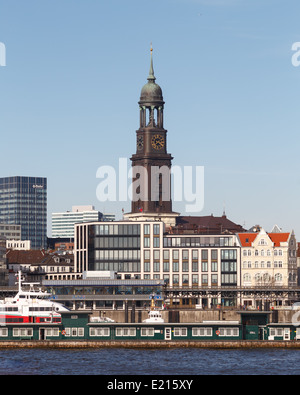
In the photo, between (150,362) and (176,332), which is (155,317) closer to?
(176,332)

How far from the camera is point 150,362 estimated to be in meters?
102

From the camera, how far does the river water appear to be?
93.8m

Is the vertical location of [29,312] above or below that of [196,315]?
above

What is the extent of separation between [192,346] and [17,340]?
63.4 ft

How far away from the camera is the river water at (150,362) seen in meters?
93.8

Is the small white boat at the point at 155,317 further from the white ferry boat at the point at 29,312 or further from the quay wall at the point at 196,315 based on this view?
the quay wall at the point at 196,315

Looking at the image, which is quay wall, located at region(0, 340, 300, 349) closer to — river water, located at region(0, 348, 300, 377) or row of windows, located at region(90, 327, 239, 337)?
row of windows, located at region(90, 327, 239, 337)

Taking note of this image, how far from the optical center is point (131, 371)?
9319 centimetres

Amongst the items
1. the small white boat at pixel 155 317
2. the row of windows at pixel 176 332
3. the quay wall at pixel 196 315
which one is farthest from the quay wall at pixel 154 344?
the quay wall at pixel 196 315

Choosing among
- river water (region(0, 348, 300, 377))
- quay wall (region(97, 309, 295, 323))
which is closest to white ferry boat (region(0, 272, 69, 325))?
river water (region(0, 348, 300, 377))

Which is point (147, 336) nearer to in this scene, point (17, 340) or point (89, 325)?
point (89, 325)

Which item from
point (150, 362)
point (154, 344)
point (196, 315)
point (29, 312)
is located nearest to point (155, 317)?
point (154, 344)
